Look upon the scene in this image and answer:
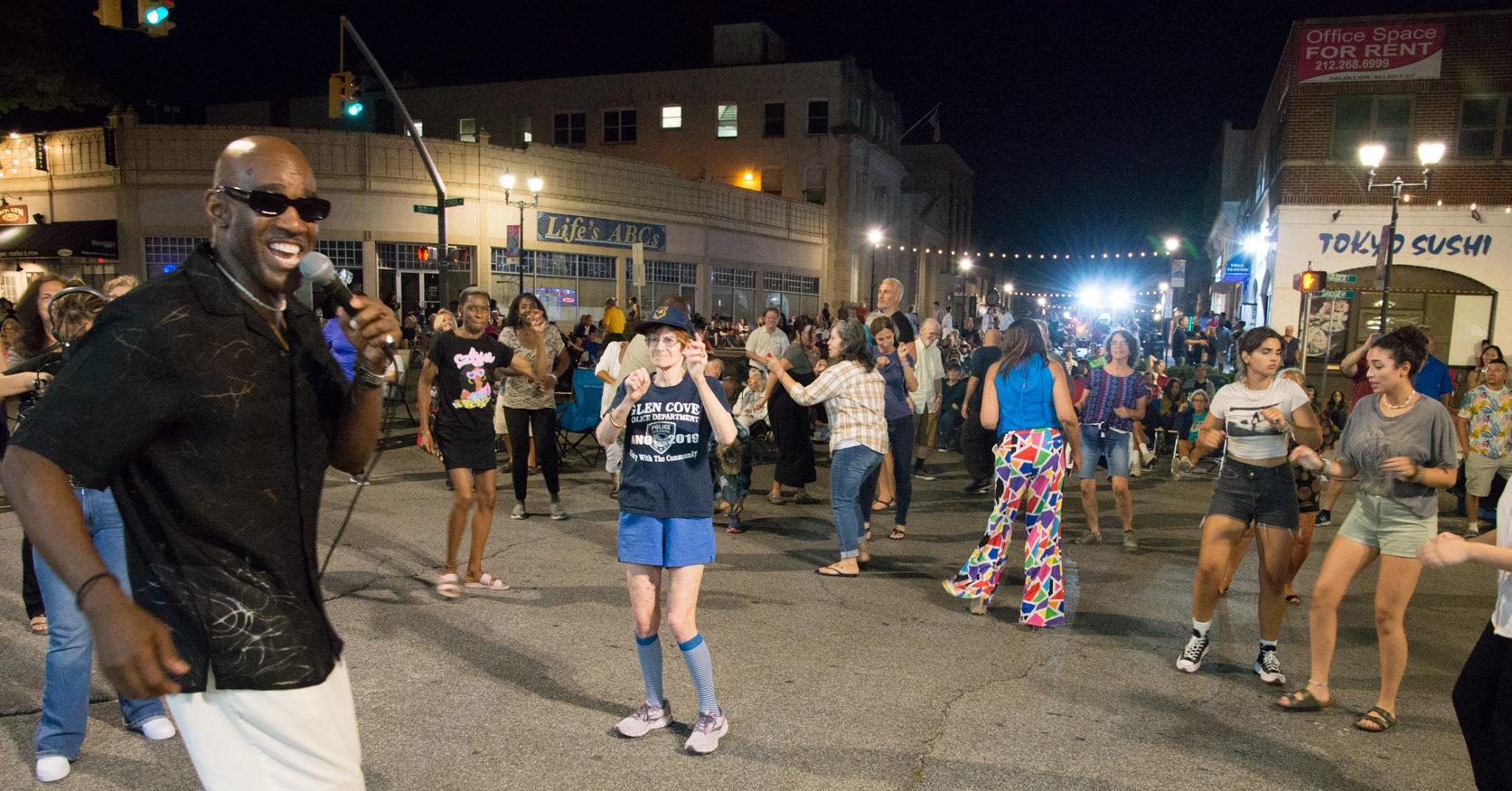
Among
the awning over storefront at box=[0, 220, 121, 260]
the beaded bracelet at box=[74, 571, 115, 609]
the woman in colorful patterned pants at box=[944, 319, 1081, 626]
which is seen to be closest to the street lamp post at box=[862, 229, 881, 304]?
the awning over storefront at box=[0, 220, 121, 260]

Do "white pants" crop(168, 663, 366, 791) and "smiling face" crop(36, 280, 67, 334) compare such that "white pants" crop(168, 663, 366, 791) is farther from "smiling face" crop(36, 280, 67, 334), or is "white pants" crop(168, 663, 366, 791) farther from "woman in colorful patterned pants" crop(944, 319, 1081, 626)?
"woman in colorful patterned pants" crop(944, 319, 1081, 626)

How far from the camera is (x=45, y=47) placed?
2392 cm

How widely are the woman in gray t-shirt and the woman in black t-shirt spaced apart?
475 centimetres

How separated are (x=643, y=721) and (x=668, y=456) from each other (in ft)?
3.93

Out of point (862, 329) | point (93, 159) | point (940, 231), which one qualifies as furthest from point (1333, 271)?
point (940, 231)

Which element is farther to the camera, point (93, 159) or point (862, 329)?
point (93, 159)

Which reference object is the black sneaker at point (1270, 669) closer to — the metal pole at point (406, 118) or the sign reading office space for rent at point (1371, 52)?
the metal pole at point (406, 118)

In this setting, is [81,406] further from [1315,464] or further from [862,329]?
[862,329]

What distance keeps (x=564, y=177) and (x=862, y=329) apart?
24.4 m

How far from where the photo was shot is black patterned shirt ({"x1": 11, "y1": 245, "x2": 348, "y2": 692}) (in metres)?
1.85

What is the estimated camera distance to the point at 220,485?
1.93 meters

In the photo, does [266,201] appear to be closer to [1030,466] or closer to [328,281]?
[328,281]

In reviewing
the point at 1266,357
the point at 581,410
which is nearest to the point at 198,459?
the point at 1266,357

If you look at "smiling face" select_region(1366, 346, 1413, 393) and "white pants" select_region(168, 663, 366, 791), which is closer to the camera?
"white pants" select_region(168, 663, 366, 791)
